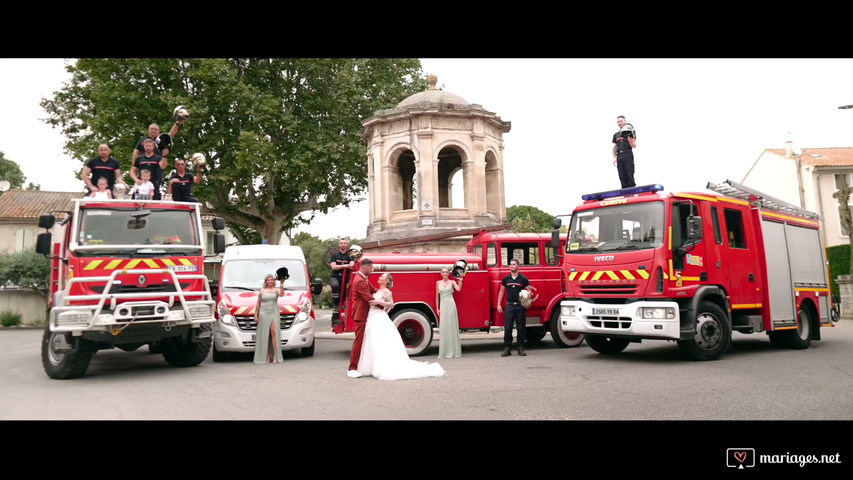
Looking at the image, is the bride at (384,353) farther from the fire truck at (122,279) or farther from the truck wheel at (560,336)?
the truck wheel at (560,336)

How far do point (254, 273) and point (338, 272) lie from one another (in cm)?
180

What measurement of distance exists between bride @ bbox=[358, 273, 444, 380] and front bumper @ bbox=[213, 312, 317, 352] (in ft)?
9.51

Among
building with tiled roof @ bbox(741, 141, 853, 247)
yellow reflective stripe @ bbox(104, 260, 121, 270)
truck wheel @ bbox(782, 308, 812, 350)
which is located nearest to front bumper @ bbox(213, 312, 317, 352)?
yellow reflective stripe @ bbox(104, 260, 121, 270)

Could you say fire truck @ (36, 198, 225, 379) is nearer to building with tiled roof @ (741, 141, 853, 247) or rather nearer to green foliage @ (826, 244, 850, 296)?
green foliage @ (826, 244, 850, 296)

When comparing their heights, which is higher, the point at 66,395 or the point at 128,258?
the point at 128,258

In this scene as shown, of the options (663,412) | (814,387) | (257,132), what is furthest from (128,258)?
(257,132)

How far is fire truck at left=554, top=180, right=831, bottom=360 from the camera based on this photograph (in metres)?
9.95

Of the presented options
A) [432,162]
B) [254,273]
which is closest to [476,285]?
[254,273]

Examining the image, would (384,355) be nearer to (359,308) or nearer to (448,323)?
(359,308)

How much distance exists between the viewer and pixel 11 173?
5656cm

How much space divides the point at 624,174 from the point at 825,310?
5698mm

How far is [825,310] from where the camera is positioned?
44.2 feet

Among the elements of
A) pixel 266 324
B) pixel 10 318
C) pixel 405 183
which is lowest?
pixel 10 318
